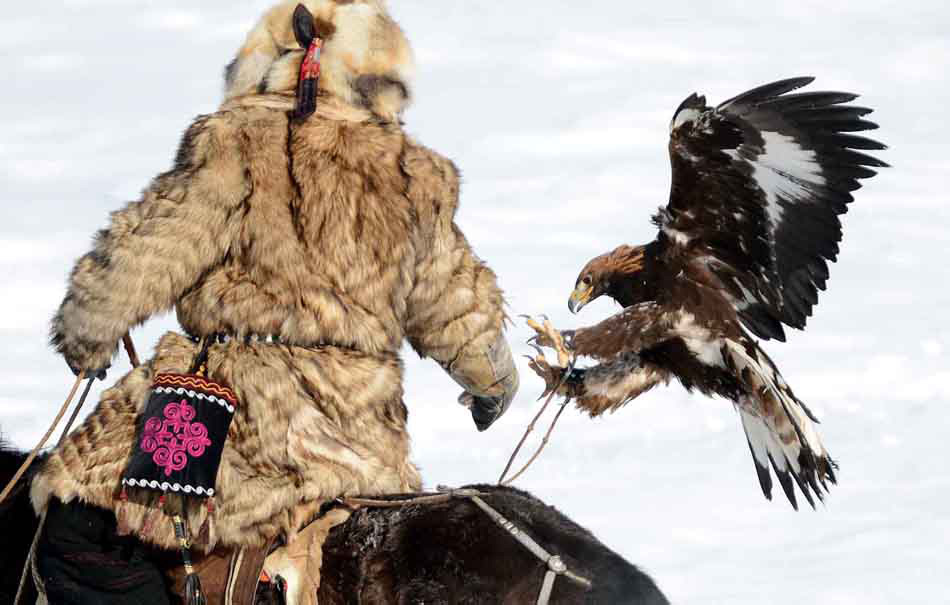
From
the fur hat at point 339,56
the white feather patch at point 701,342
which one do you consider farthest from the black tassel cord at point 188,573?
the white feather patch at point 701,342

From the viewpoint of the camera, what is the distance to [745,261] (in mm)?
5039

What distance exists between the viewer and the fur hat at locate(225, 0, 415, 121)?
3.31 metres

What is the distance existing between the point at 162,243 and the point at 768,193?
258cm

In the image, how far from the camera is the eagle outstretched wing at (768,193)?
4867 millimetres

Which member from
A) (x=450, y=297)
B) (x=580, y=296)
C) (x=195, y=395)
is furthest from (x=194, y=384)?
(x=580, y=296)

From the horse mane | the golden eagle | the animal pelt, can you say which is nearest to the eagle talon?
the golden eagle

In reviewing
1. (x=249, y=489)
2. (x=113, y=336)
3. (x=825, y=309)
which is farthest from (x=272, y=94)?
(x=825, y=309)

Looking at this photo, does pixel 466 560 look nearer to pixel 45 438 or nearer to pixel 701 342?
pixel 45 438

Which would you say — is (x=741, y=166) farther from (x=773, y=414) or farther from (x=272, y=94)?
(x=272, y=94)

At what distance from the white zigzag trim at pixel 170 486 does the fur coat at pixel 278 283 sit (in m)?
0.06

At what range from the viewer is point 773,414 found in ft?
15.5

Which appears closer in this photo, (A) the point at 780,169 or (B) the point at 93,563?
(B) the point at 93,563

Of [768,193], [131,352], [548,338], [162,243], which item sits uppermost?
[768,193]

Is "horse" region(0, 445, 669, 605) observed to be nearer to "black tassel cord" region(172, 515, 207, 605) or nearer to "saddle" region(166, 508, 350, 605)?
"saddle" region(166, 508, 350, 605)
